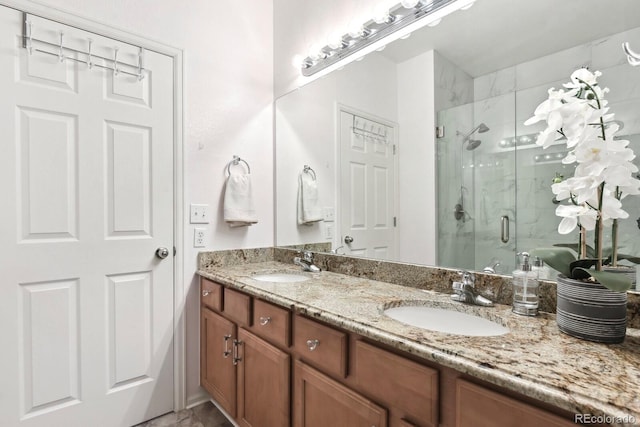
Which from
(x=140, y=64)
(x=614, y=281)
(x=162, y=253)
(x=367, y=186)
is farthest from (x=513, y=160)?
(x=140, y=64)

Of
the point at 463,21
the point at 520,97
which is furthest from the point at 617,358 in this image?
the point at 463,21

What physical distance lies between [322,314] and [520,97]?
1019mm

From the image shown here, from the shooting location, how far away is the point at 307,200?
6.82ft

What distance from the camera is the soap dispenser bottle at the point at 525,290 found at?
1.00 m

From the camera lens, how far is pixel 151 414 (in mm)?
1767

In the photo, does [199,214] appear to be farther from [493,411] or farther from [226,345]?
[493,411]

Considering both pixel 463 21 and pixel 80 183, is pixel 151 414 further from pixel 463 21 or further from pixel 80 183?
pixel 463 21

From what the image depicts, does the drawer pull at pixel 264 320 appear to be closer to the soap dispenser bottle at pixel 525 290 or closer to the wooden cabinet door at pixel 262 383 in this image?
the wooden cabinet door at pixel 262 383

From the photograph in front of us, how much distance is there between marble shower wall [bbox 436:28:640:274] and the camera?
95 centimetres

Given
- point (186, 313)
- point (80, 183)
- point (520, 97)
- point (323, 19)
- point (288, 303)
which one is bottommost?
point (186, 313)

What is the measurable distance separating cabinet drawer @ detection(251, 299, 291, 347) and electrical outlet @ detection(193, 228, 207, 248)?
681mm

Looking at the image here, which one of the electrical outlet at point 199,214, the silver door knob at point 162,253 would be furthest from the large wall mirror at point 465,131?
the silver door knob at point 162,253

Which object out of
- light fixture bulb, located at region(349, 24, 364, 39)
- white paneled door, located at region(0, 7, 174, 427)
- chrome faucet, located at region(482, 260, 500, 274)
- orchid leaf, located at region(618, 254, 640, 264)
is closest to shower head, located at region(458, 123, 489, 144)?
chrome faucet, located at region(482, 260, 500, 274)

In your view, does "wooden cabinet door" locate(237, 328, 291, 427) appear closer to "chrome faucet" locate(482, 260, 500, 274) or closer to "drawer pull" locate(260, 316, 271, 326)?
"drawer pull" locate(260, 316, 271, 326)
